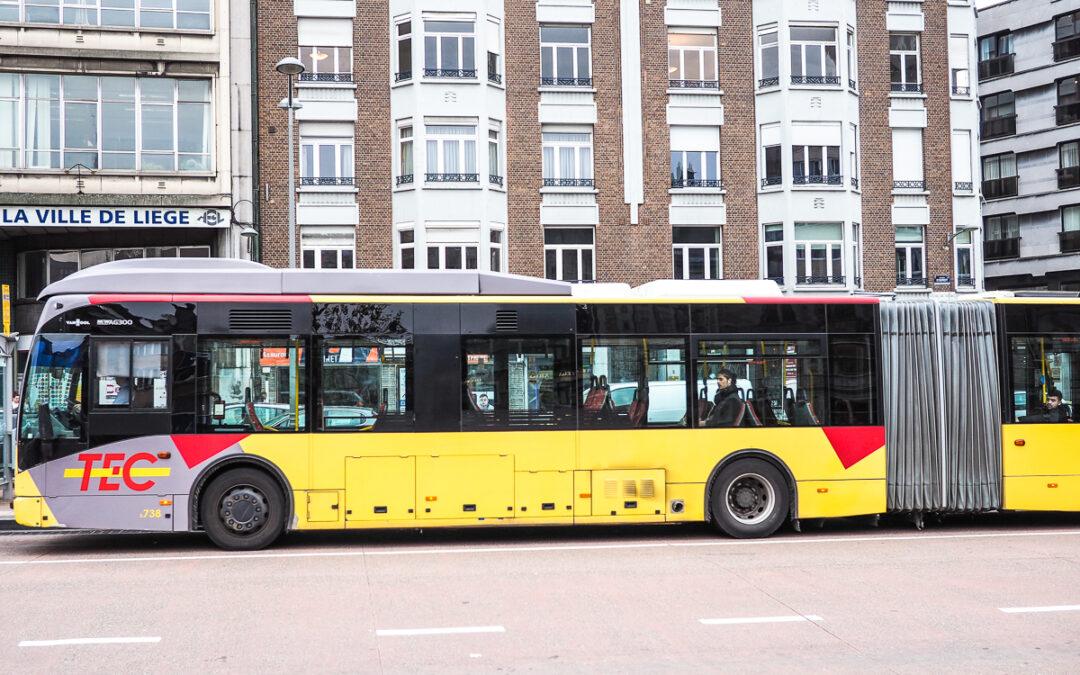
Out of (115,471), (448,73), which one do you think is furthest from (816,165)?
(115,471)

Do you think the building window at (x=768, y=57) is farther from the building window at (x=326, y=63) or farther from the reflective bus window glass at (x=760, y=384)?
the reflective bus window glass at (x=760, y=384)

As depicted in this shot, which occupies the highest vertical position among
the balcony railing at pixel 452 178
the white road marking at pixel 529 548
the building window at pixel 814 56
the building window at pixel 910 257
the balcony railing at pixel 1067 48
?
the balcony railing at pixel 1067 48

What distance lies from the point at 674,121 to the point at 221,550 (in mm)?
19827

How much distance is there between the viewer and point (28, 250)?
86.0 feet

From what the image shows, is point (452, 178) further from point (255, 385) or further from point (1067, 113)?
point (1067, 113)

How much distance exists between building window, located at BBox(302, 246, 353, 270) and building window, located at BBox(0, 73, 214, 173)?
3.76 meters

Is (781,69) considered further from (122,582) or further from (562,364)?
(122,582)

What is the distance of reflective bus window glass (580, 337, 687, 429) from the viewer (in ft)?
39.3

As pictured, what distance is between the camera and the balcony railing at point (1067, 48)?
43438 millimetres

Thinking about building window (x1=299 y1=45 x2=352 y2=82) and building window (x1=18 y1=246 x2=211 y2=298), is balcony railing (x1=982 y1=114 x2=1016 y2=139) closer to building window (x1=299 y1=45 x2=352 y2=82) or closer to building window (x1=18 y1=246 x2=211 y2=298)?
building window (x1=299 y1=45 x2=352 y2=82)

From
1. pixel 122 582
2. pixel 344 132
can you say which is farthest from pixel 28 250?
pixel 122 582

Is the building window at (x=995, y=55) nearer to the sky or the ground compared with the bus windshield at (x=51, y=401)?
nearer to the sky

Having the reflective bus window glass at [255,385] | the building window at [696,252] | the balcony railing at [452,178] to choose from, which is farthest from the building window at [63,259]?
the reflective bus window glass at [255,385]

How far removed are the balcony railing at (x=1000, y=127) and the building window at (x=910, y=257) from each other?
21.0 meters
